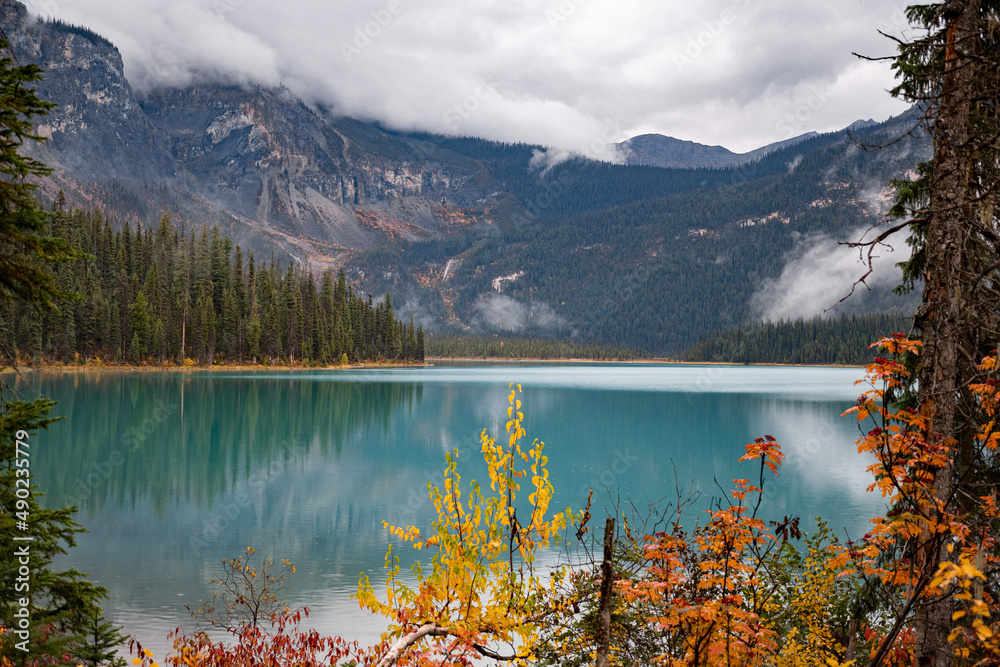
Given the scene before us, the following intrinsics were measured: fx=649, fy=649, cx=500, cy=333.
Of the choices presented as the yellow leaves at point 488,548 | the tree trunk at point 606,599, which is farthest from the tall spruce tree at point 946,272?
the yellow leaves at point 488,548

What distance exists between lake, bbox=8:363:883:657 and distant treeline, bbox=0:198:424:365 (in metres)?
25.7

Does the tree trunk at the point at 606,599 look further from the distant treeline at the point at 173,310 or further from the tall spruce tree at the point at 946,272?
the distant treeline at the point at 173,310

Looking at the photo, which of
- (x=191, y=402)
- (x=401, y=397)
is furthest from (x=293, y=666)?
(x=401, y=397)

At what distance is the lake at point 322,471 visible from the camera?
583 inches

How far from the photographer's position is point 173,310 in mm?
91812

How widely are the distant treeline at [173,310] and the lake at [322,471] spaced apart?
25.7 metres

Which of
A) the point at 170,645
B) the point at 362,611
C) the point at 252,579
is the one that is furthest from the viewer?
the point at 252,579

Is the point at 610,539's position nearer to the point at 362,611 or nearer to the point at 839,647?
the point at 839,647

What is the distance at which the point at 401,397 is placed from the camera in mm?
63281

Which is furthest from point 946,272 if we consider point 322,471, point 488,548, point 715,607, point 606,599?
point 322,471

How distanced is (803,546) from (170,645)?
14.2 metres

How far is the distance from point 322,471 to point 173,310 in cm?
7494

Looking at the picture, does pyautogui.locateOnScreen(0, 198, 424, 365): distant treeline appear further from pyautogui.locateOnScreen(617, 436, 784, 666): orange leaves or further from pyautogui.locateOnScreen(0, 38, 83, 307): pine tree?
pyautogui.locateOnScreen(617, 436, 784, 666): orange leaves

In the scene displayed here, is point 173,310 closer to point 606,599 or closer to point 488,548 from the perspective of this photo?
point 488,548
